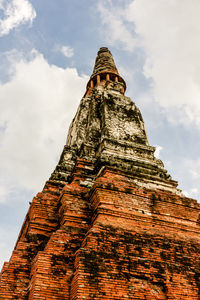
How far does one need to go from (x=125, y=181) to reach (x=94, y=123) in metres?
3.45

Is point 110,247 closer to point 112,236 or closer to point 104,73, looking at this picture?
point 112,236

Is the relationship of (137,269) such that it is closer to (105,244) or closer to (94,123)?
(105,244)

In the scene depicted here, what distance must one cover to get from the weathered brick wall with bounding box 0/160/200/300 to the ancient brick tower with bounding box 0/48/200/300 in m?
0.01

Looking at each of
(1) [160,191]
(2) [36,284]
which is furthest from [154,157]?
(2) [36,284]

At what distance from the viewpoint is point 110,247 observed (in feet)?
13.4

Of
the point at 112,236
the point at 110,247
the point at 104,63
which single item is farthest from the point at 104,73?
the point at 110,247

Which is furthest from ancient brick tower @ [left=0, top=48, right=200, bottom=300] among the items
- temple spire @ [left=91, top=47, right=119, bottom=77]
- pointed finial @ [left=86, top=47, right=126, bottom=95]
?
temple spire @ [left=91, top=47, right=119, bottom=77]

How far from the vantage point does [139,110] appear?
8.54 m

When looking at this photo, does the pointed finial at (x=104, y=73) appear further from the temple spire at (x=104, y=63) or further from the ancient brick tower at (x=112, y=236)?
the ancient brick tower at (x=112, y=236)

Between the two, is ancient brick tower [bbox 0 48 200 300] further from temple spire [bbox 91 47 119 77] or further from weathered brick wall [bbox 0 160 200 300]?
temple spire [bbox 91 47 119 77]

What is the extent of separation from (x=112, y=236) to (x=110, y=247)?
0.19 m

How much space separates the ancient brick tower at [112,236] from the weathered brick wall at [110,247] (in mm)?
14

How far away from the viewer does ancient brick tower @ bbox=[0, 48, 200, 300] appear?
150 inches

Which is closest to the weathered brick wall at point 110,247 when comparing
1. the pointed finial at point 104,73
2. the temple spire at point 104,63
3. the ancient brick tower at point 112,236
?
the ancient brick tower at point 112,236
